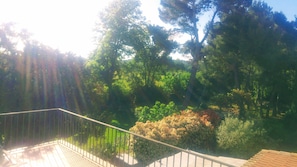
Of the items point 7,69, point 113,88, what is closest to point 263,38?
point 113,88

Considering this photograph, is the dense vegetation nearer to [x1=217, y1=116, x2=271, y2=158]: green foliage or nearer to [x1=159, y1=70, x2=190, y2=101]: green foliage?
[x1=217, y1=116, x2=271, y2=158]: green foliage

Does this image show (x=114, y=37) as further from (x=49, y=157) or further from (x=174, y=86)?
(x=49, y=157)

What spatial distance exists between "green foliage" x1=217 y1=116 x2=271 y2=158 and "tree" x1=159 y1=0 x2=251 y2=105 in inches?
382

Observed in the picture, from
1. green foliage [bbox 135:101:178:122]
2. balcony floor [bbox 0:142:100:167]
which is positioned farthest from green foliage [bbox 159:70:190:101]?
balcony floor [bbox 0:142:100:167]

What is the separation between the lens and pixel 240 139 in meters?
8.40

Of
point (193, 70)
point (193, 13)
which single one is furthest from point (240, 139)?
point (193, 13)

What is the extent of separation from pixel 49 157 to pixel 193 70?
14.9m

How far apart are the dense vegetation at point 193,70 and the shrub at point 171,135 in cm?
18

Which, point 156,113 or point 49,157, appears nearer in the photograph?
point 49,157

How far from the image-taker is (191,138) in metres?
8.37

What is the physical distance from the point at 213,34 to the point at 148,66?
7805mm

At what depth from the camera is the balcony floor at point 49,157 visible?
467 cm

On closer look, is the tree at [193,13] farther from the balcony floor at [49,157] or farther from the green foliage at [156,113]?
the balcony floor at [49,157]

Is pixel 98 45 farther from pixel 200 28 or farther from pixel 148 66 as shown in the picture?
pixel 200 28
